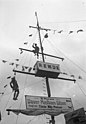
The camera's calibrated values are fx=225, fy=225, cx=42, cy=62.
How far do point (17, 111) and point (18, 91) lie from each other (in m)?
1.82

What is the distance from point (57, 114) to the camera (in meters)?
16.5

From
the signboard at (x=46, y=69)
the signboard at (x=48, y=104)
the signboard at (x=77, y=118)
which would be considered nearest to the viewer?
the signboard at (x=77, y=118)

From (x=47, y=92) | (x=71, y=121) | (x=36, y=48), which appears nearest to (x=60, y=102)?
(x=47, y=92)

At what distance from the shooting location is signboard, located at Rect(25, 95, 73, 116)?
15781 mm

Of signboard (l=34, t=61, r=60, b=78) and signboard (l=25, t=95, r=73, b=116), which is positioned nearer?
signboard (l=25, t=95, r=73, b=116)

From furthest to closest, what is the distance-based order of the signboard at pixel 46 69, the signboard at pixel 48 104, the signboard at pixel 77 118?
the signboard at pixel 46 69 < the signboard at pixel 48 104 < the signboard at pixel 77 118

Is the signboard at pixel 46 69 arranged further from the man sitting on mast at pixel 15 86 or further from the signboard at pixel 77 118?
the signboard at pixel 77 118

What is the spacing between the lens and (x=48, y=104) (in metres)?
16.7

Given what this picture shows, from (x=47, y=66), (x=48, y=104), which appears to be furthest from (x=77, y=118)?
(x=47, y=66)

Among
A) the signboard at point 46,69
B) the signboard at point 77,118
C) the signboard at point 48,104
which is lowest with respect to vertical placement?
the signboard at point 77,118

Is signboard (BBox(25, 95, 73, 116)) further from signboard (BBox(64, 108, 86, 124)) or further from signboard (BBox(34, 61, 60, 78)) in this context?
signboard (BBox(64, 108, 86, 124))

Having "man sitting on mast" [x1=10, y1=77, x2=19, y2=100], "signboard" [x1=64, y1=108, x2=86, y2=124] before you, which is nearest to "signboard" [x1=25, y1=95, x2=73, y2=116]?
"man sitting on mast" [x1=10, y1=77, x2=19, y2=100]

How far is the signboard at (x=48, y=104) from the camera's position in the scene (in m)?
15.8

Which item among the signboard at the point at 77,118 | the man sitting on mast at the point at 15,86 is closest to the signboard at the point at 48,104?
the man sitting on mast at the point at 15,86
